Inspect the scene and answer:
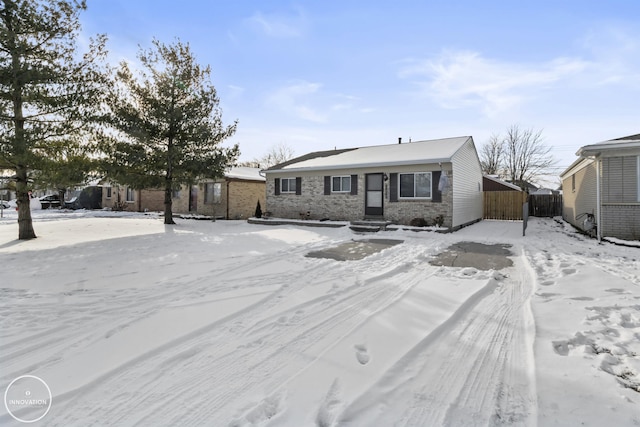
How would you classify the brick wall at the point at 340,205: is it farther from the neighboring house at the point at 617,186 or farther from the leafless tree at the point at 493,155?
the leafless tree at the point at 493,155

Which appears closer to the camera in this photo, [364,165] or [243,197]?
[364,165]

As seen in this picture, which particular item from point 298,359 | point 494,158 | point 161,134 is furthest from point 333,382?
point 494,158

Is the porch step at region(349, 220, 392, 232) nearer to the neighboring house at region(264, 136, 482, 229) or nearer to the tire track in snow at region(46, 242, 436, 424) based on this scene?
the neighboring house at region(264, 136, 482, 229)

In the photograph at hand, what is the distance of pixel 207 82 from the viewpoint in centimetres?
1453

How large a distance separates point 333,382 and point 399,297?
2288 mm

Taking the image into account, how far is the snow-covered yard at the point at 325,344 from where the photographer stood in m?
2.18

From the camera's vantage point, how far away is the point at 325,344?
3.12 metres

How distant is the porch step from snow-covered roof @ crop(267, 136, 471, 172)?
253 cm

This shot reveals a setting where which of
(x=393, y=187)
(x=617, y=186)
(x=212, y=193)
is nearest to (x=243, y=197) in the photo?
(x=212, y=193)

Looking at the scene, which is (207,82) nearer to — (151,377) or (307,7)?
(307,7)

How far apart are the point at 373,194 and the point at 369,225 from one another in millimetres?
1849

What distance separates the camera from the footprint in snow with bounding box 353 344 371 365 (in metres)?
2.82

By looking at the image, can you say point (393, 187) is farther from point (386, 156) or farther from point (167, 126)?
point (167, 126)
